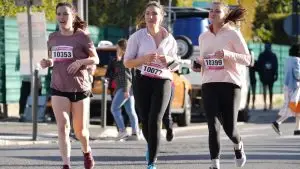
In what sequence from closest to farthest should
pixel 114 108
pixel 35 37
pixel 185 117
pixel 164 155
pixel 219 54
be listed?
pixel 219 54 < pixel 164 155 < pixel 114 108 < pixel 35 37 < pixel 185 117

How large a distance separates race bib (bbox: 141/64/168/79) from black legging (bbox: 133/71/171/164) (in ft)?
0.14

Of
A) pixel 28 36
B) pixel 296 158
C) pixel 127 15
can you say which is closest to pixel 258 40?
pixel 127 15

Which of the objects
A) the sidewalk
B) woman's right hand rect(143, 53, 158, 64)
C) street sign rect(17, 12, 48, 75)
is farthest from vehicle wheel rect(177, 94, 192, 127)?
woman's right hand rect(143, 53, 158, 64)

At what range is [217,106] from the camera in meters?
10.6

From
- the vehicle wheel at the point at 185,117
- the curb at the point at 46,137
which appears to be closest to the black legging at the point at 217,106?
the curb at the point at 46,137

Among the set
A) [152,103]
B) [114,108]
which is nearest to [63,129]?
[152,103]

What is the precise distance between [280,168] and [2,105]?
13517 millimetres

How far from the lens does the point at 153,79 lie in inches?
418

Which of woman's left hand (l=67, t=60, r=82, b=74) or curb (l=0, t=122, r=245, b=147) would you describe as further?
curb (l=0, t=122, r=245, b=147)

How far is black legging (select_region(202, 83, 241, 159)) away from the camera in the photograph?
10570 millimetres

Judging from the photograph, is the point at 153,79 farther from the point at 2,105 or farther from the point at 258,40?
the point at 258,40

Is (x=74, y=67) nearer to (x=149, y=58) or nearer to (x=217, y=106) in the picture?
(x=149, y=58)

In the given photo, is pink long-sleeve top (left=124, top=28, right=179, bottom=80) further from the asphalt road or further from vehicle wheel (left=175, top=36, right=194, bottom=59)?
vehicle wheel (left=175, top=36, right=194, bottom=59)

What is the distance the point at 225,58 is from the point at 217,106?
1.63ft
